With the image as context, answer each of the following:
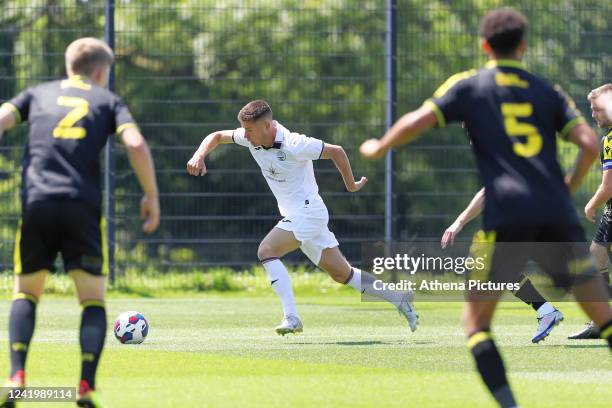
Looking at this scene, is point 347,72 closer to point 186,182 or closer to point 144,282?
point 186,182

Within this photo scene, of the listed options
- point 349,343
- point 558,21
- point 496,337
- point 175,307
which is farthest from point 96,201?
point 558,21

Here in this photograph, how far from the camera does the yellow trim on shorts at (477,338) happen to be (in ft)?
21.5

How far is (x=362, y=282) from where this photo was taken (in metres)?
→ 12.2

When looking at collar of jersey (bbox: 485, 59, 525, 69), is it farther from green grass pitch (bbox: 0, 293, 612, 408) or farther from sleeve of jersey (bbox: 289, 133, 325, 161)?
sleeve of jersey (bbox: 289, 133, 325, 161)

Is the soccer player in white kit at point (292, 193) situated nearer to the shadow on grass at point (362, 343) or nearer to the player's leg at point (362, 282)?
the player's leg at point (362, 282)

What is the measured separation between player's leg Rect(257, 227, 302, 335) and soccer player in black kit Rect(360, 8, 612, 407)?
4821 mm

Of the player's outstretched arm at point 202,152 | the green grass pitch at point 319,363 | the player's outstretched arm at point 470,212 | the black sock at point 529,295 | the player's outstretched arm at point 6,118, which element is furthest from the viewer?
the player's outstretched arm at point 202,152

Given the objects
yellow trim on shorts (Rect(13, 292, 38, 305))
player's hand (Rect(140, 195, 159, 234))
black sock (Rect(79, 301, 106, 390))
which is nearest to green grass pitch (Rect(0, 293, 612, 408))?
black sock (Rect(79, 301, 106, 390))

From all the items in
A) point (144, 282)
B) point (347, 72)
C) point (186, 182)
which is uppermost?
point (347, 72)

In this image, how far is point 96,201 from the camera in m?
6.98

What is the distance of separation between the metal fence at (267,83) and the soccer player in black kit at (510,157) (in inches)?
454

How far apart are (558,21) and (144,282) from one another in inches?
266

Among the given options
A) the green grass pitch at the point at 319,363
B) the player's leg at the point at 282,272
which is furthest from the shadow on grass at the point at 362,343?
the player's leg at the point at 282,272

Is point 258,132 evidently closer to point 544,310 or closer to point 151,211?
point 544,310
